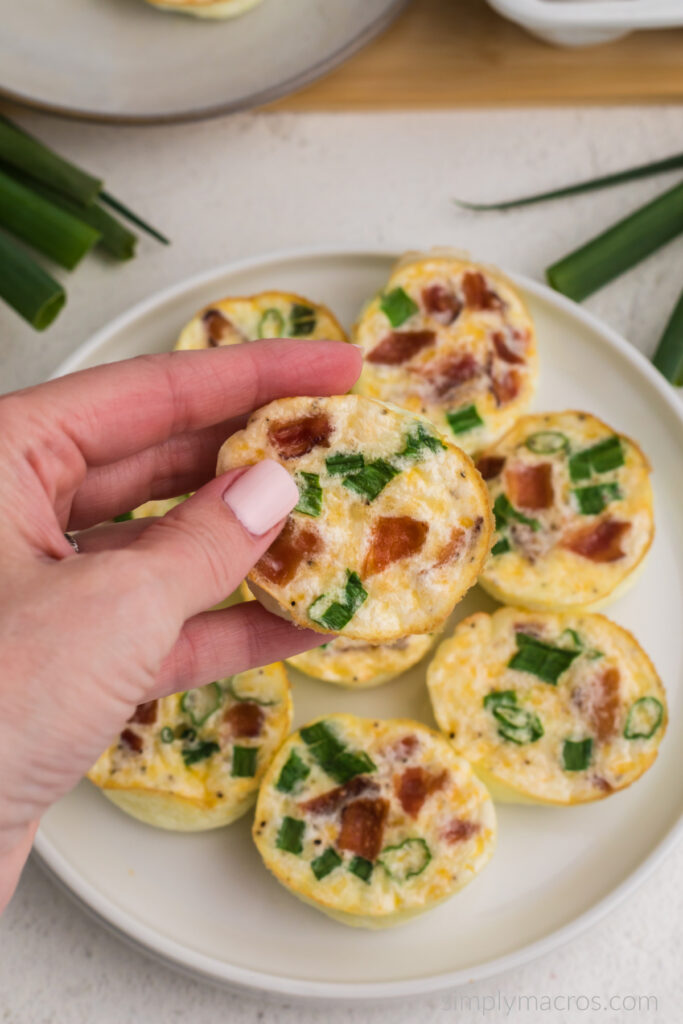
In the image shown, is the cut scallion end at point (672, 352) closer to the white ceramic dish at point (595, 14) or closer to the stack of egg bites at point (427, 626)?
the stack of egg bites at point (427, 626)

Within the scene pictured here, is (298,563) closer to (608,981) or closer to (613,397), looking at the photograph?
(613,397)

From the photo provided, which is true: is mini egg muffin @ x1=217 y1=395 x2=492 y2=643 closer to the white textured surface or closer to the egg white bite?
the white textured surface

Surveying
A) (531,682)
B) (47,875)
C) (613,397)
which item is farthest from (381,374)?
(47,875)

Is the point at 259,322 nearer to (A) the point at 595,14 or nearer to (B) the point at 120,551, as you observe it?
(A) the point at 595,14

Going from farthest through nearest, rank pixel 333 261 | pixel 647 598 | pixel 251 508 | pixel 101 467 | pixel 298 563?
pixel 333 261 < pixel 647 598 < pixel 101 467 < pixel 298 563 < pixel 251 508

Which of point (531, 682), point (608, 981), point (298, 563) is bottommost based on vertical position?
point (608, 981)

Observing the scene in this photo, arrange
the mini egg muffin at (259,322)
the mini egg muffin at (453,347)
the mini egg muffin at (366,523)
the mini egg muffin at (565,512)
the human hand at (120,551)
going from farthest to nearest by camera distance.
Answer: the mini egg muffin at (259,322) < the mini egg muffin at (453,347) < the mini egg muffin at (565,512) < the mini egg muffin at (366,523) < the human hand at (120,551)

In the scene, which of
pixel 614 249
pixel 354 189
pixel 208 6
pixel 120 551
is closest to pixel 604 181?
pixel 614 249

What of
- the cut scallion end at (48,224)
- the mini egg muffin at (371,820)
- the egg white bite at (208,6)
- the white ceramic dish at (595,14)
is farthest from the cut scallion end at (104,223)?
the mini egg muffin at (371,820)
